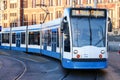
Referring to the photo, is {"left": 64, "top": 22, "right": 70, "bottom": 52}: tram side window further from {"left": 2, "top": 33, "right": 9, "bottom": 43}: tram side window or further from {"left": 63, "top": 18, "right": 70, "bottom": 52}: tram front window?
{"left": 2, "top": 33, "right": 9, "bottom": 43}: tram side window

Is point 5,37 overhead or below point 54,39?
below

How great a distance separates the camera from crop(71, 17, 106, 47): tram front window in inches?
645

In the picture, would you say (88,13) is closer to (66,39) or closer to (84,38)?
(84,38)

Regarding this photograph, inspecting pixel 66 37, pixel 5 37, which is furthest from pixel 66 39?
pixel 5 37

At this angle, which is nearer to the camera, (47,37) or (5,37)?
(47,37)

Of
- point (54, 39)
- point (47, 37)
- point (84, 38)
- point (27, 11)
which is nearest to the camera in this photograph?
point (84, 38)

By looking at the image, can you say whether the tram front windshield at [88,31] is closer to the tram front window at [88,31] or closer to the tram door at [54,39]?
the tram front window at [88,31]

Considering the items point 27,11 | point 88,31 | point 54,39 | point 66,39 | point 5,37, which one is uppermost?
point 27,11

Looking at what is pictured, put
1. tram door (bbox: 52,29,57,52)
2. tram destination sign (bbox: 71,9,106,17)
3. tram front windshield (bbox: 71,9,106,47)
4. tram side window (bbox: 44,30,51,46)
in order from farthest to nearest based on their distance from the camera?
tram side window (bbox: 44,30,51,46) < tram door (bbox: 52,29,57,52) < tram destination sign (bbox: 71,9,106,17) < tram front windshield (bbox: 71,9,106,47)

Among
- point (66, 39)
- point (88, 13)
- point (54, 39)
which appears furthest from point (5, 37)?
point (88, 13)

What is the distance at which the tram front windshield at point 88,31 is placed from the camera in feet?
53.8

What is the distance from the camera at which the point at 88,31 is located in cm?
1647

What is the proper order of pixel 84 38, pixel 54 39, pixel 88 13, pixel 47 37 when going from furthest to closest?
1. pixel 47 37
2. pixel 54 39
3. pixel 88 13
4. pixel 84 38

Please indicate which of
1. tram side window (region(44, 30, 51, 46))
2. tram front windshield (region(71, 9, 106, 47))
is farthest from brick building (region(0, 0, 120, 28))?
tram front windshield (region(71, 9, 106, 47))
